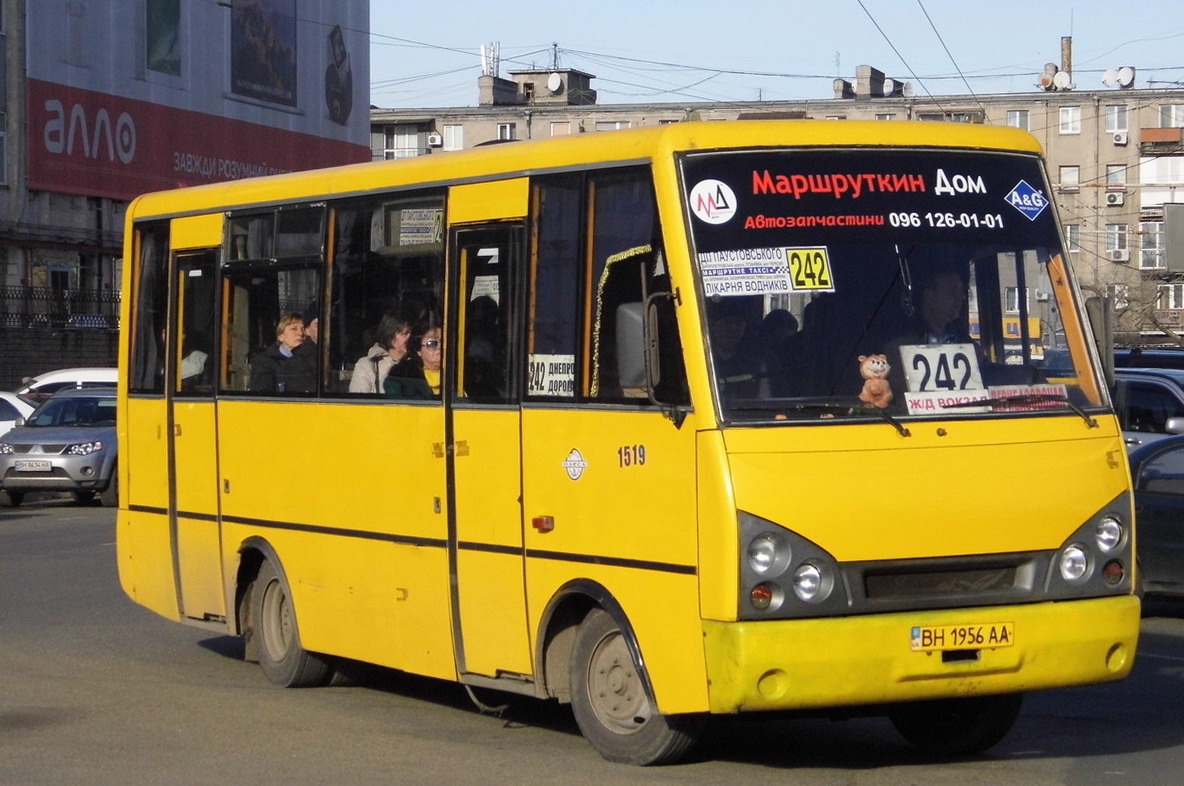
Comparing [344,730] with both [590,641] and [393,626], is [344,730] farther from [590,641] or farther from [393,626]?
[590,641]

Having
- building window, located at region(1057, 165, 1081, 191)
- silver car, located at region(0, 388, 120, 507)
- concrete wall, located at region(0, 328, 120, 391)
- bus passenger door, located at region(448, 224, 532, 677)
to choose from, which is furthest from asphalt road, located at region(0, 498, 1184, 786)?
building window, located at region(1057, 165, 1081, 191)

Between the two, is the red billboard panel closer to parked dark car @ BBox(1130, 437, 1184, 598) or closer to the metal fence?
the metal fence

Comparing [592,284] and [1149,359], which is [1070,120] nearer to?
[1149,359]

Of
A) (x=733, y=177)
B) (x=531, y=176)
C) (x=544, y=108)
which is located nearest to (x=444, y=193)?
(x=531, y=176)

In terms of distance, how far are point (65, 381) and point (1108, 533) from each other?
2759cm

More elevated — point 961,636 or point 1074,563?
point 1074,563

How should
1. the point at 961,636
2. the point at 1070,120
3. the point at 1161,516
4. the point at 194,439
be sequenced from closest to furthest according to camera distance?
the point at 961,636, the point at 194,439, the point at 1161,516, the point at 1070,120

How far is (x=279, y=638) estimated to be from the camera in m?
10.7

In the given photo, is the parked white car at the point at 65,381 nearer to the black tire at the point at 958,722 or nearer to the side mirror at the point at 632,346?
the black tire at the point at 958,722

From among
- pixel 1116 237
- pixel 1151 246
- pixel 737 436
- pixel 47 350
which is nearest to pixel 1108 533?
pixel 737 436

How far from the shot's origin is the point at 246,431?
35.1ft

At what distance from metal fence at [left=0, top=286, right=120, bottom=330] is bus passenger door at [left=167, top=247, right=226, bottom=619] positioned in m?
38.5

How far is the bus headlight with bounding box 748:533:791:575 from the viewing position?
6.96 metres

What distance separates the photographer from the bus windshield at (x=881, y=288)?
23.9 ft
